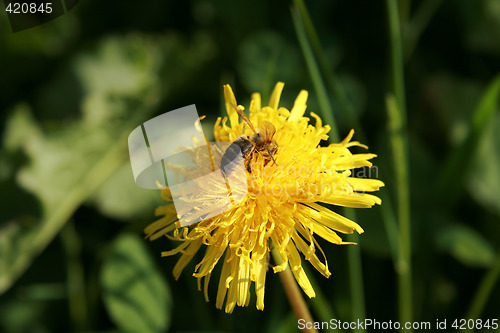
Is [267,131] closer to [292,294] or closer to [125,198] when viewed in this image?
[292,294]

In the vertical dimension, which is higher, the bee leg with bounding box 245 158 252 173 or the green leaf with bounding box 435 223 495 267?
the bee leg with bounding box 245 158 252 173

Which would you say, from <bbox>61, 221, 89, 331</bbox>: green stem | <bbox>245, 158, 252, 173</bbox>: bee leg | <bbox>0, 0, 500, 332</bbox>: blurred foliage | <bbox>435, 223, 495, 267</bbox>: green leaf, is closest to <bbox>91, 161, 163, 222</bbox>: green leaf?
<bbox>0, 0, 500, 332</bbox>: blurred foliage

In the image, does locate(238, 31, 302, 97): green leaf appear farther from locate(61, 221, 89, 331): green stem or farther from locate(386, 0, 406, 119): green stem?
locate(61, 221, 89, 331): green stem

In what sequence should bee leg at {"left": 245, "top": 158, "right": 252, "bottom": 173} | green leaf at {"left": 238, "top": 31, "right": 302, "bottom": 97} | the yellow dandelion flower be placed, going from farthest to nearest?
green leaf at {"left": 238, "top": 31, "right": 302, "bottom": 97}
bee leg at {"left": 245, "top": 158, "right": 252, "bottom": 173}
the yellow dandelion flower

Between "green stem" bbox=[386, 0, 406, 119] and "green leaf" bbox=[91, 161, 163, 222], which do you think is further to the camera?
"green leaf" bbox=[91, 161, 163, 222]

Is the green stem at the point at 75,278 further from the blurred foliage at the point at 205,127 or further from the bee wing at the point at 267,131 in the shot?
the bee wing at the point at 267,131

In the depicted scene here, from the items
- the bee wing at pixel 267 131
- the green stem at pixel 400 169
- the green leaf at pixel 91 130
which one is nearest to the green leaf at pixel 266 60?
the green leaf at pixel 91 130

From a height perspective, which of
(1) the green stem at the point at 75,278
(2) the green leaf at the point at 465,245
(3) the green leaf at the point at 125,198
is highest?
(3) the green leaf at the point at 125,198
